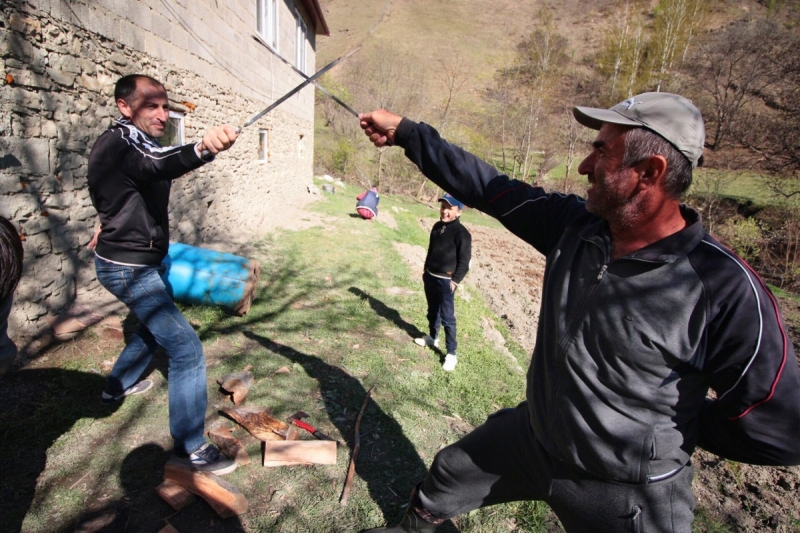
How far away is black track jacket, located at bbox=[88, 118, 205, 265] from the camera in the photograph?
7.51ft

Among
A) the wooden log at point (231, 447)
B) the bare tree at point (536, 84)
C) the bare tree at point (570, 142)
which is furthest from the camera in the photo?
the bare tree at point (536, 84)

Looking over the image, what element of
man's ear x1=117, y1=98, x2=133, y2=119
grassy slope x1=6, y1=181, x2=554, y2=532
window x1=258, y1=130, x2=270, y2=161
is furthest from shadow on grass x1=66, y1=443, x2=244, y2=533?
window x1=258, y1=130, x2=270, y2=161

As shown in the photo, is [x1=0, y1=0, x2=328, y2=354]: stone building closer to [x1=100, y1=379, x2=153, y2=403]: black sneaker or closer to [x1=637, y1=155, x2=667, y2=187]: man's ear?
[x1=100, y1=379, x2=153, y2=403]: black sneaker

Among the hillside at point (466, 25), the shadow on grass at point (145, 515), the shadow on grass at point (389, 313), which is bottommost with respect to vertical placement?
the shadow on grass at point (389, 313)

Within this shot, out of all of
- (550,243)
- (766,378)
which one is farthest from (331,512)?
(766,378)

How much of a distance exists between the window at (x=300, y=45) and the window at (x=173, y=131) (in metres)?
6.97

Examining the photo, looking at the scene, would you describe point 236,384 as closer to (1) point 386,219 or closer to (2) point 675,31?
(1) point 386,219

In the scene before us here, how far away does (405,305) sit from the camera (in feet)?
20.6

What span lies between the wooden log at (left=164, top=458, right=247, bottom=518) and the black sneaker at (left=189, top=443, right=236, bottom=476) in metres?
0.07

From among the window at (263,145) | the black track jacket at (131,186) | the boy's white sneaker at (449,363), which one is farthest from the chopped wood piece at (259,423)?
the window at (263,145)

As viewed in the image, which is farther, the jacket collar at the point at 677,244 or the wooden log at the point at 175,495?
the wooden log at the point at 175,495

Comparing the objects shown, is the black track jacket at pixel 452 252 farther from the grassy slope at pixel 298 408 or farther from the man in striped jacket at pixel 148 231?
the man in striped jacket at pixel 148 231

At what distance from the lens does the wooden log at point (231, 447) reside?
272 cm

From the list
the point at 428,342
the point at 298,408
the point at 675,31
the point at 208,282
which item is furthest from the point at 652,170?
the point at 675,31
